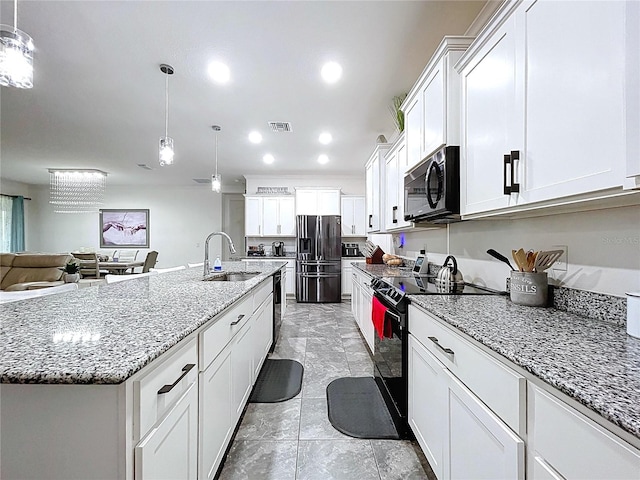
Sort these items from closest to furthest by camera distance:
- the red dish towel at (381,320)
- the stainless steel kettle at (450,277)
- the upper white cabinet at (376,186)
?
the red dish towel at (381,320) → the stainless steel kettle at (450,277) → the upper white cabinet at (376,186)

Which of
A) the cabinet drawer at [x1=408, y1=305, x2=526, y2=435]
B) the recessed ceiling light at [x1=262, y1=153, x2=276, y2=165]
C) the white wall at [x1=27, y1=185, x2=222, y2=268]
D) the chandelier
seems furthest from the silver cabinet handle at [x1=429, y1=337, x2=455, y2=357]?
the chandelier

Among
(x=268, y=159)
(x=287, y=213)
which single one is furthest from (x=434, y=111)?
(x=287, y=213)

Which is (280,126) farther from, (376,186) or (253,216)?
(253,216)

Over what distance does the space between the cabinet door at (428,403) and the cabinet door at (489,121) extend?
31.5 inches

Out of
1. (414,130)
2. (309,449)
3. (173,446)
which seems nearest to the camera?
(173,446)

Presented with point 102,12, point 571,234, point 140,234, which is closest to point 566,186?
point 571,234

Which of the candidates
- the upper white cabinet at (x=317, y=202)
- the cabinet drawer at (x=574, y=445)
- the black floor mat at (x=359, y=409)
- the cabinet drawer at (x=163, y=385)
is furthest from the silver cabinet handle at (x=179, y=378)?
the upper white cabinet at (x=317, y=202)

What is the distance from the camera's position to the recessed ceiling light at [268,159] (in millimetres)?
5273

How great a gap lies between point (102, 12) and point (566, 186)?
112 inches

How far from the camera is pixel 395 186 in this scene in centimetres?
315

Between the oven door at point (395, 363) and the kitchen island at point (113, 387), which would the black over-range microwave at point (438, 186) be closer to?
the oven door at point (395, 363)

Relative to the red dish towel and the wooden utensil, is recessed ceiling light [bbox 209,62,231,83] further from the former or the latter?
the wooden utensil

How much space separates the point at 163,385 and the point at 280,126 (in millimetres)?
3633

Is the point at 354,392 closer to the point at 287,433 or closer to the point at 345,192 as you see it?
the point at 287,433
